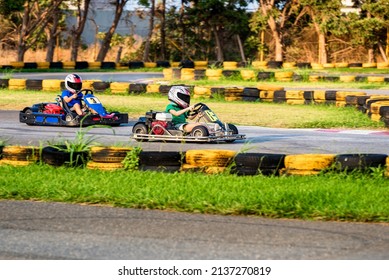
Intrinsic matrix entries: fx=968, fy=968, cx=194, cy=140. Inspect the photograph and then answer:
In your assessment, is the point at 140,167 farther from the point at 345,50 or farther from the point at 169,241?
the point at 345,50

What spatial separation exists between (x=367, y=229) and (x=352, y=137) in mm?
5875

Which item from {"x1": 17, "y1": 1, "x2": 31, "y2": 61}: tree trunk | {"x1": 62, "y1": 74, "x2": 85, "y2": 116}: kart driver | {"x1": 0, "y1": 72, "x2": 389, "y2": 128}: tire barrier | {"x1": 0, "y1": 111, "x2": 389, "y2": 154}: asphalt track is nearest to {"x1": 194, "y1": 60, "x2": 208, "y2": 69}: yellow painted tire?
{"x1": 17, "y1": 1, "x2": 31, "y2": 61}: tree trunk

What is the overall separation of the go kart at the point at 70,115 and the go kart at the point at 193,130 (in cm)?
200

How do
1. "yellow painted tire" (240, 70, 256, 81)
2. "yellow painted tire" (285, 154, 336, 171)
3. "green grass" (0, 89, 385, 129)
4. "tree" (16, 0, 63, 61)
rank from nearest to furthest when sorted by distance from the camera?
"yellow painted tire" (285, 154, 336, 171) < "green grass" (0, 89, 385, 129) < "yellow painted tire" (240, 70, 256, 81) < "tree" (16, 0, 63, 61)

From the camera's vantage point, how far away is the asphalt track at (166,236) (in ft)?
18.5

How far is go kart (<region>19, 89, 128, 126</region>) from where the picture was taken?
1336 cm

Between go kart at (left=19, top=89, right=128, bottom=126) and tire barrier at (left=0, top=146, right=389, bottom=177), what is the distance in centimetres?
408

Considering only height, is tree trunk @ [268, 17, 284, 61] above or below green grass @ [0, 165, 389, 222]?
above

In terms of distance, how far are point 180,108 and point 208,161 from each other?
2.94 meters

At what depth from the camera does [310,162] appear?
27.1ft

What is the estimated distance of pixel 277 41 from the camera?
31078 mm

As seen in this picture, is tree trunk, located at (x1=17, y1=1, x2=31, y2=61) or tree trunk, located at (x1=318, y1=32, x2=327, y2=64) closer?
tree trunk, located at (x1=318, y1=32, x2=327, y2=64)

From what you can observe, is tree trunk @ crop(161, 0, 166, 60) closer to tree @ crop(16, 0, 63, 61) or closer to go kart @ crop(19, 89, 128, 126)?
tree @ crop(16, 0, 63, 61)

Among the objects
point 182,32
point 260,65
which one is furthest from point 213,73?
point 182,32
